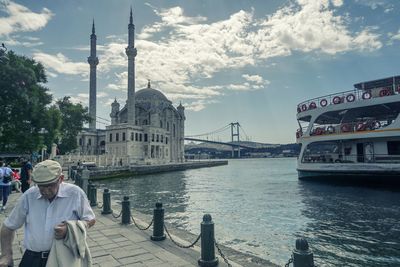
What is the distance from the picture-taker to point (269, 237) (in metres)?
9.94

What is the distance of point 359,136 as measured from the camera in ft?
70.2

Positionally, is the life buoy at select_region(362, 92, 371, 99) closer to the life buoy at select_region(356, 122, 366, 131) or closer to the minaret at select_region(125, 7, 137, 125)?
the life buoy at select_region(356, 122, 366, 131)

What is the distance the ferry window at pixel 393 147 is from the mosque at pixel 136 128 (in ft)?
141

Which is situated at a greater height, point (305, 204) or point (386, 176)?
point (386, 176)

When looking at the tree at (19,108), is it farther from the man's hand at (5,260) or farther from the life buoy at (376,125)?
the life buoy at (376,125)

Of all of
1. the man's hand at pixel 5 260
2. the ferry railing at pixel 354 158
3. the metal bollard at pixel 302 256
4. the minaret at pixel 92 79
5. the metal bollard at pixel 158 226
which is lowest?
the metal bollard at pixel 158 226

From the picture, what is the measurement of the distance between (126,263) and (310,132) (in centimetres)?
2241

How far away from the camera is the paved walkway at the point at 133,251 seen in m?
5.66

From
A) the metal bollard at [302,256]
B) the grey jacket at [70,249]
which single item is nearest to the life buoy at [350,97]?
the metal bollard at [302,256]

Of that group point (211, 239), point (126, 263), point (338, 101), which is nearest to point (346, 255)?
point (211, 239)

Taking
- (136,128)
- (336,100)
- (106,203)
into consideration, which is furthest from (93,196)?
(136,128)

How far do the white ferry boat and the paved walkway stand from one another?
17741mm

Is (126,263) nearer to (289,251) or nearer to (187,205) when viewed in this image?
(289,251)

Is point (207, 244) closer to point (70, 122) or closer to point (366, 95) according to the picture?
point (366, 95)
